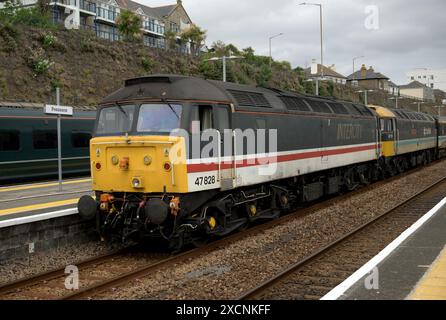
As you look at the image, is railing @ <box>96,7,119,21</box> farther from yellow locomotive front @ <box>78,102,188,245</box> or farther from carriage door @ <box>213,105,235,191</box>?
carriage door @ <box>213,105,235,191</box>

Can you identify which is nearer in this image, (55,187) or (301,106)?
(301,106)

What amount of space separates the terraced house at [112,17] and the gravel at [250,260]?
36606mm

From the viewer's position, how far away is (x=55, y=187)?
50.9 feet

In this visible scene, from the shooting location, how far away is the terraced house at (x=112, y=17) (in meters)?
56.2

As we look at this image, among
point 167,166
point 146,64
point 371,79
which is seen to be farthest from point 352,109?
point 371,79

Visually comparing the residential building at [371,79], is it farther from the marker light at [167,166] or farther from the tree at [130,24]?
the marker light at [167,166]

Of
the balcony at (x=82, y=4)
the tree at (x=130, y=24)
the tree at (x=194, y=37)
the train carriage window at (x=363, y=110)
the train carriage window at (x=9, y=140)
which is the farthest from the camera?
the balcony at (x=82, y=4)

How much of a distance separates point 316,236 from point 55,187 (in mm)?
8397

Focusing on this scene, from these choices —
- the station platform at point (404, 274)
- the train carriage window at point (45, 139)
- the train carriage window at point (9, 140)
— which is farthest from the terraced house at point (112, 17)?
the station platform at point (404, 274)

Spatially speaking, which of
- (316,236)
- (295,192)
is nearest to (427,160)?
(295,192)

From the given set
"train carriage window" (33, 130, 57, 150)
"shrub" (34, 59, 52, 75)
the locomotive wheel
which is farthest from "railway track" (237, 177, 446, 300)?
"shrub" (34, 59, 52, 75)

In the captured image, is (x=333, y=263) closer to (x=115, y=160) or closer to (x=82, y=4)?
(x=115, y=160)

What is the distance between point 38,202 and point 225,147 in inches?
197
